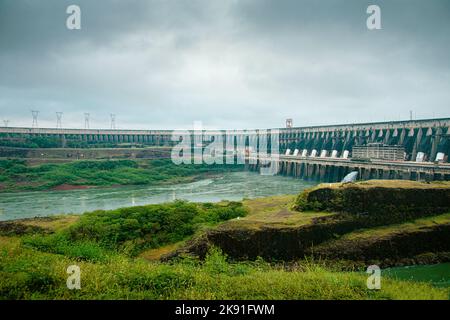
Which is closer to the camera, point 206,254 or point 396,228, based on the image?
point 206,254

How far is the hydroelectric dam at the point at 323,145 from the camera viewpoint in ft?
139

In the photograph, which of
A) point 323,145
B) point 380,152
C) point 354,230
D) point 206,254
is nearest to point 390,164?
point 380,152

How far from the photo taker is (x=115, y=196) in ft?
145

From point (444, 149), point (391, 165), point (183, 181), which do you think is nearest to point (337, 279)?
point (391, 165)

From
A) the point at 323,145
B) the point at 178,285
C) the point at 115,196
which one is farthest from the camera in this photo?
the point at 323,145

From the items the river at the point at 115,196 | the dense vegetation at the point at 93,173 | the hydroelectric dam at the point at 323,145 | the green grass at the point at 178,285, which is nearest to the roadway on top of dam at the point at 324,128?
the hydroelectric dam at the point at 323,145

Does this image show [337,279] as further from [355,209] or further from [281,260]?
[355,209]

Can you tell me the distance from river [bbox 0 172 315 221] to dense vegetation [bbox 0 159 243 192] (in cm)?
329

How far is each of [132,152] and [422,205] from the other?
64379 millimetres

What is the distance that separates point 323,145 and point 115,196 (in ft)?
127

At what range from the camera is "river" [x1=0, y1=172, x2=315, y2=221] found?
116 ft

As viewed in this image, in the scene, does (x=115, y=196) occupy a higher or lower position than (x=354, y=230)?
lower

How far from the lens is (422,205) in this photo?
1986 centimetres

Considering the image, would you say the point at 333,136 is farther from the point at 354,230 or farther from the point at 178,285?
the point at 178,285
